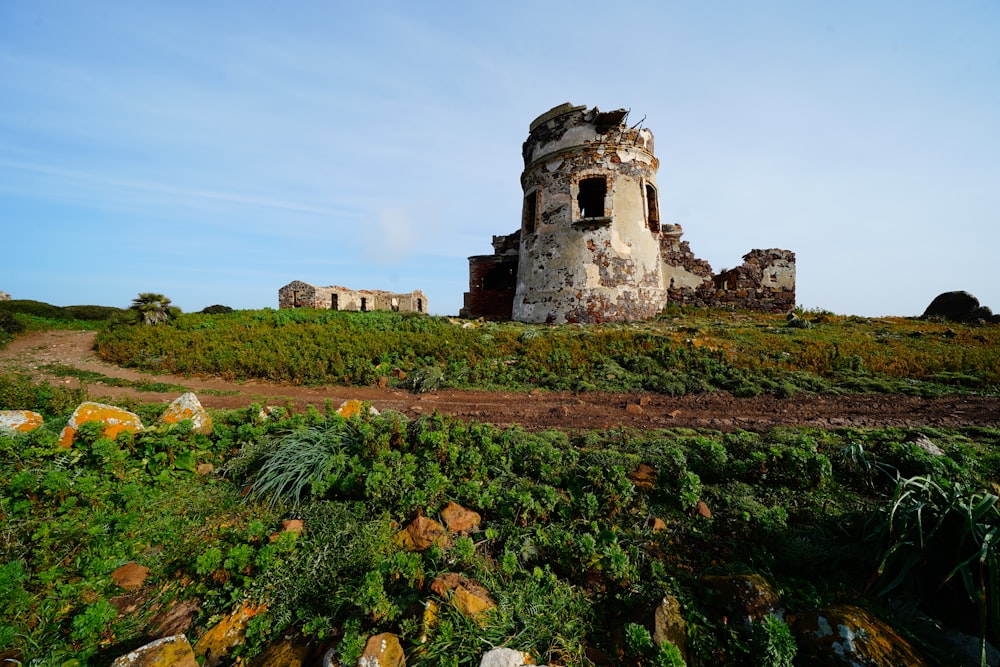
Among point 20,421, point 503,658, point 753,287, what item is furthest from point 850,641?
point 753,287

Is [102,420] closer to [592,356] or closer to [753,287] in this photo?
[592,356]

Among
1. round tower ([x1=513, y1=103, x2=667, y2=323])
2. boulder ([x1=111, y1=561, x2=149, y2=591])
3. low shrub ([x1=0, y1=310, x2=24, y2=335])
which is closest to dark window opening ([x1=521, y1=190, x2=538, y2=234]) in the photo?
round tower ([x1=513, y1=103, x2=667, y2=323])

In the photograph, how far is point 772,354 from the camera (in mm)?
10008

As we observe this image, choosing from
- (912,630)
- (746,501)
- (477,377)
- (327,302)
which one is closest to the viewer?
(912,630)

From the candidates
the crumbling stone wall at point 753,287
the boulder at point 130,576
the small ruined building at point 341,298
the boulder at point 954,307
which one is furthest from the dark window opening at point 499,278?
the boulder at point 954,307

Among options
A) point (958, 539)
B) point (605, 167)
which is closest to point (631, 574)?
point (958, 539)

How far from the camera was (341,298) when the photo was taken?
3012 centimetres

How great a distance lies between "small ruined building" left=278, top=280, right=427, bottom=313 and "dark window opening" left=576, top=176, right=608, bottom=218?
1294 cm

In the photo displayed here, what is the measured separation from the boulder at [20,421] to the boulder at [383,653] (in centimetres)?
550

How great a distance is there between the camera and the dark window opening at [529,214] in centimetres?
1772

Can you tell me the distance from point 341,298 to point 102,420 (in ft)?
88.2

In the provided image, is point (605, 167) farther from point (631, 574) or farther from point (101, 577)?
point (101, 577)

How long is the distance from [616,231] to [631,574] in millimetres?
14103

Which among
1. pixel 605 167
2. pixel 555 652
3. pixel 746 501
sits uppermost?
pixel 605 167
